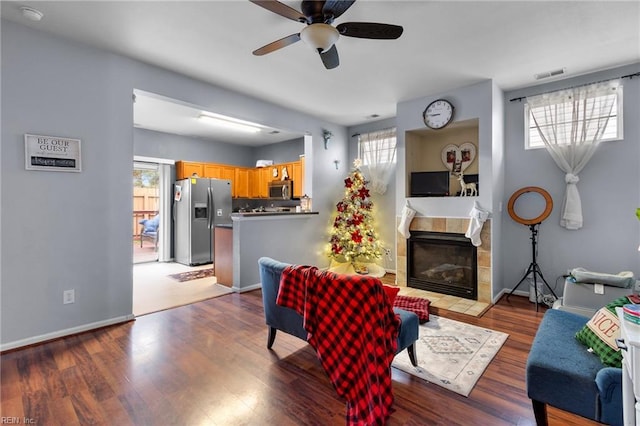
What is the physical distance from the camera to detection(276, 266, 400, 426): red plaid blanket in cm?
170

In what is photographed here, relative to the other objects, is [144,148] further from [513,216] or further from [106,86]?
[513,216]

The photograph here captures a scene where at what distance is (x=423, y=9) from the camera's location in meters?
2.39

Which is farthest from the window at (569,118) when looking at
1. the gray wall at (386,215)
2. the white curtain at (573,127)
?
the gray wall at (386,215)

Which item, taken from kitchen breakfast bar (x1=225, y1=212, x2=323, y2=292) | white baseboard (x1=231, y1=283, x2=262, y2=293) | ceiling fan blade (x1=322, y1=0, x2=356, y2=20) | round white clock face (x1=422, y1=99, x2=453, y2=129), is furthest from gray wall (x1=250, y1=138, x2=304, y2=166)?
ceiling fan blade (x1=322, y1=0, x2=356, y2=20)

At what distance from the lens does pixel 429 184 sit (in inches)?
173

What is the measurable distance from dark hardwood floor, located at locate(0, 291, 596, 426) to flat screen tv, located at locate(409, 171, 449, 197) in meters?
1.98

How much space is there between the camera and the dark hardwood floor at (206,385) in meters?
1.76

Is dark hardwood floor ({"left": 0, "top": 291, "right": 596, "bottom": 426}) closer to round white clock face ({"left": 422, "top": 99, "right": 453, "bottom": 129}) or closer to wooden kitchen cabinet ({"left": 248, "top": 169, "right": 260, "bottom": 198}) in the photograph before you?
round white clock face ({"left": 422, "top": 99, "right": 453, "bottom": 129})

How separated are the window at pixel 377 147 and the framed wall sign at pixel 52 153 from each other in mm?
4296

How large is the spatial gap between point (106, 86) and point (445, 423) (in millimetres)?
3985

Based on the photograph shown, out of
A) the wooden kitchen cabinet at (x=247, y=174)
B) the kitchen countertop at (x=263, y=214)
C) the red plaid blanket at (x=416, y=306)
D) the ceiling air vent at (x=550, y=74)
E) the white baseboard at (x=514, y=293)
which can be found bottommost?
the white baseboard at (x=514, y=293)

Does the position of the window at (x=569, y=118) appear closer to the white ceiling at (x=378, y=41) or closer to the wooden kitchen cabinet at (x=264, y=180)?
the white ceiling at (x=378, y=41)

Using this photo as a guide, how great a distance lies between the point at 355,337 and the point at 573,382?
1.04 meters

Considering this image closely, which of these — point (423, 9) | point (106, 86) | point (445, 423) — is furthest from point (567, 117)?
point (106, 86)
